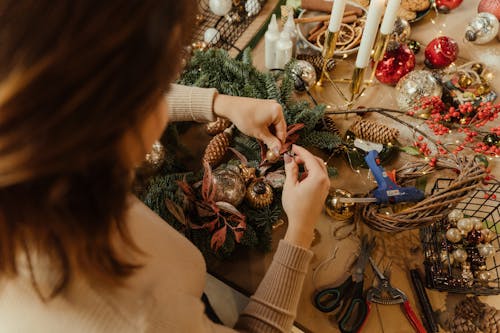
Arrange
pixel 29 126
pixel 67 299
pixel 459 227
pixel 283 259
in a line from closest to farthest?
pixel 29 126, pixel 67 299, pixel 283 259, pixel 459 227

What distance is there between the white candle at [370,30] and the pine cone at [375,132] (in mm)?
134

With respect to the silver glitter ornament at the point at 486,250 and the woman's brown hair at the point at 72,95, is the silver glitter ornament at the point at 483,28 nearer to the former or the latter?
the silver glitter ornament at the point at 486,250

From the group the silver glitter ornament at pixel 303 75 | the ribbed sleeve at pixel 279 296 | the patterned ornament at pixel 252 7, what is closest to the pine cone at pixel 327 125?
the silver glitter ornament at pixel 303 75

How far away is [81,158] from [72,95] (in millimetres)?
47

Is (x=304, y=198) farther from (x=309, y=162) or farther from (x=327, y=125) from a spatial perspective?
(x=327, y=125)

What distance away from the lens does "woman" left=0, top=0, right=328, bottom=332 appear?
0.25 m

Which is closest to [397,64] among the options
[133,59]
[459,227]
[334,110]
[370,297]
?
[334,110]

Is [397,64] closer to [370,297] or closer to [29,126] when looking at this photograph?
[370,297]

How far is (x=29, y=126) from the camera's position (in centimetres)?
26

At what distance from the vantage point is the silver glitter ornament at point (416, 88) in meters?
0.88

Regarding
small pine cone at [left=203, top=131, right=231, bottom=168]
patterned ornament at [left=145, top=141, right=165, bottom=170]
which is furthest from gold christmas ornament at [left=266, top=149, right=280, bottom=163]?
patterned ornament at [left=145, top=141, right=165, bottom=170]

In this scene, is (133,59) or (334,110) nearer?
(133,59)

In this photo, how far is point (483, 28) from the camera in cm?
103

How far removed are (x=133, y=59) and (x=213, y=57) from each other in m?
0.63
